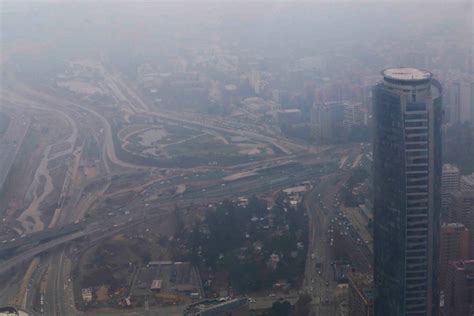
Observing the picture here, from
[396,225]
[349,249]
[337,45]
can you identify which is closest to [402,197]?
[396,225]

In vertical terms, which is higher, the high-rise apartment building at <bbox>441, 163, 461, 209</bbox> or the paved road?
the high-rise apartment building at <bbox>441, 163, 461, 209</bbox>

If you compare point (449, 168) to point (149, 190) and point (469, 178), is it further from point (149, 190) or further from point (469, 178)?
point (149, 190)

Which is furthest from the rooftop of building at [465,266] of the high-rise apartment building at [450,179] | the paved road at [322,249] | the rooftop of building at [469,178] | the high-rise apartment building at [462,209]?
the rooftop of building at [469,178]

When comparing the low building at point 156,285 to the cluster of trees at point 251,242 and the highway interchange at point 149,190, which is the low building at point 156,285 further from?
the highway interchange at point 149,190

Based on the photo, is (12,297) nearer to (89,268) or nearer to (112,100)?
(89,268)

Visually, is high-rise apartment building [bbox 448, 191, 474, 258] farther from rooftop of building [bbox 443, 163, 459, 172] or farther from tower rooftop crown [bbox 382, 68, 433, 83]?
tower rooftop crown [bbox 382, 68, 433, 83]

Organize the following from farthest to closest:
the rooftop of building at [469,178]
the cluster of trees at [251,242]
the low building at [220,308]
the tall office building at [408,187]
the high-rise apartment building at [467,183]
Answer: the rooftop of building at [469,178] < the high-rise apartment building at [467,183] < the cluster of trees at [251,242] < the low building at [220,308] < the tall office building at [408,187]

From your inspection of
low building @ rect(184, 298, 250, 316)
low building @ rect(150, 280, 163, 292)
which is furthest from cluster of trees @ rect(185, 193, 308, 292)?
low building @ rect(184, 298, 250, 316)
